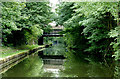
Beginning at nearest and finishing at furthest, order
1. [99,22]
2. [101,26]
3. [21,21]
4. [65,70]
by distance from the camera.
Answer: [65,70], [101,26], [99,22], [21,21]

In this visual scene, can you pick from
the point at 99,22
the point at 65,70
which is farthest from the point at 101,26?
the point at 65,70

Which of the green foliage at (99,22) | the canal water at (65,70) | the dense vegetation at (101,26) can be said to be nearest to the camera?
the canal water at (65,70)

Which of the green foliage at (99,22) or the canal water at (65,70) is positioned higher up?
the green foliage at (99,22)

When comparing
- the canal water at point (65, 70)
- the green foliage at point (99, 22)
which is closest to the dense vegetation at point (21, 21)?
the canal water at point (65, 70)

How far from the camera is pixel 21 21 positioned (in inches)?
591

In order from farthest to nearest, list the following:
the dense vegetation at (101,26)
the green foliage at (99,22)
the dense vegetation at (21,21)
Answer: the dense vegetation at (21,21), the green foliage at (99,22), the dense vegetation at (101,26)

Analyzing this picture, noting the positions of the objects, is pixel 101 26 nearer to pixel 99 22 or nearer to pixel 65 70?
pixel 99 22

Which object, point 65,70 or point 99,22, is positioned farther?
point 99,22

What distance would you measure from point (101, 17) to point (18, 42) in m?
10.2

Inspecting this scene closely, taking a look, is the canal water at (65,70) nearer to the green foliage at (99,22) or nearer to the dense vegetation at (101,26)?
the dense vegetation at (101,26)

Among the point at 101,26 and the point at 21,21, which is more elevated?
the point at 21,21

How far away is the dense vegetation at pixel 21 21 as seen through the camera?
11.4m

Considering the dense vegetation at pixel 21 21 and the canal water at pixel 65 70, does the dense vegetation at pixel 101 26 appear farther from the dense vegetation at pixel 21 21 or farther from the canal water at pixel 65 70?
the dense vegetation at pixel 21 21

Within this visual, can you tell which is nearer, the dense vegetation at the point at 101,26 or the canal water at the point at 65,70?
the canal water at the point at 65,70
